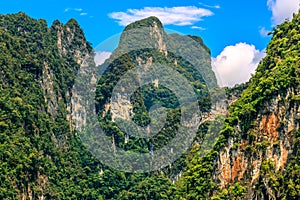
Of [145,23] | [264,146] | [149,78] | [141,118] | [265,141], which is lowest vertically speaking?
[264,146]

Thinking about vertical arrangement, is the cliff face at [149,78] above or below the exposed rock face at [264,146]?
above

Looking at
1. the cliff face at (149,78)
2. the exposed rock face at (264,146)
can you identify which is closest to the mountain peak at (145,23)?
the cliff face at (149,78)

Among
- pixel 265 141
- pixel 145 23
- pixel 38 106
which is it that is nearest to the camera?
pixel 265 141

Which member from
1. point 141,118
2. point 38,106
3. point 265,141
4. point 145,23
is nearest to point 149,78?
point 141,118

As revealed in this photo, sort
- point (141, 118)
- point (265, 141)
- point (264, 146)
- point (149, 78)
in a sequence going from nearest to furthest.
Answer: point (264, 146) < point (265, 141) < point (141, 118) < point (149, 78)

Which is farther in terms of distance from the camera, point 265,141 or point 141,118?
point 141,118

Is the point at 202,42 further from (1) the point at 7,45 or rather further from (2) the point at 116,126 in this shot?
(1) the point at 7,45

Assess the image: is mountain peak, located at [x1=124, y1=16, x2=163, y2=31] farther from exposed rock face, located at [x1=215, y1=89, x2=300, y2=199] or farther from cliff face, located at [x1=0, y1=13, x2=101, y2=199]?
exposed rock face, located at [x1=215, y1=89, x2=300, y2=199]

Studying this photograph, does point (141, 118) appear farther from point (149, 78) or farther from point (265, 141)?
point (265, 141)

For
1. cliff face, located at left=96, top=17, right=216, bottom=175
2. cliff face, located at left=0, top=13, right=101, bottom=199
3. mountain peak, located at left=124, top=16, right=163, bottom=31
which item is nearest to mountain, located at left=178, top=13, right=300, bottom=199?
cliff face, located at left=0, top=13, right=101, bottom=199

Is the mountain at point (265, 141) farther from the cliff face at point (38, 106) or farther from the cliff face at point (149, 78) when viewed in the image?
the cliff face at point (149, 78)

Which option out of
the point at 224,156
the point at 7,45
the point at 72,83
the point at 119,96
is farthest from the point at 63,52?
the point at 224,156
